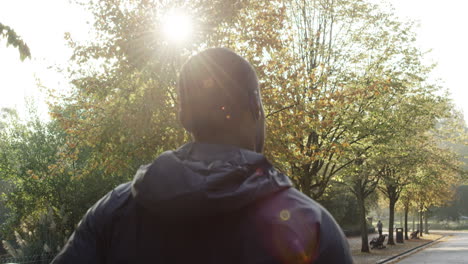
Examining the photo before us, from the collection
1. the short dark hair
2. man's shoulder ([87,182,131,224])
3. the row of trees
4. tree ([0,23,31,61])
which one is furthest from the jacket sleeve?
the row of trees

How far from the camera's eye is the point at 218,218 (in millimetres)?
1068

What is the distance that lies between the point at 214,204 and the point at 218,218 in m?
0.06

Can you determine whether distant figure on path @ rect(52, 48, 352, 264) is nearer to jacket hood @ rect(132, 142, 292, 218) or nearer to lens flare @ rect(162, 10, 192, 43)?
jacket hood @ rect(132, 142, 292, 218)

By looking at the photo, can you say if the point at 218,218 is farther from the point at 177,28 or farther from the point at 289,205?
the point at 177,28

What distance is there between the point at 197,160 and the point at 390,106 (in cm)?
1973

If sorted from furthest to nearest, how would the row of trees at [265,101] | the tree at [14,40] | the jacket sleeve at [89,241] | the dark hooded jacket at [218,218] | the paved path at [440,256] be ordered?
the paved path at [440,256] < the row of trees at [265,101] < the tree at [14,40] < the jacket sleeve at [89,241] < the dark hooded jacket at [218,218]

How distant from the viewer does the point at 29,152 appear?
2280 centimetres

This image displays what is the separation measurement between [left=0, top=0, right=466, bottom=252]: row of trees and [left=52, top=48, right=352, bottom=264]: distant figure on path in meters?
9.26

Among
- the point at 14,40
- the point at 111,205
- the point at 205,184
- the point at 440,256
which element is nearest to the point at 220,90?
the point at 205,184

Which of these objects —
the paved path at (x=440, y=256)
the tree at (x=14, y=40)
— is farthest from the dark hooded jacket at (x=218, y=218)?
the paved path at (x=440, y=256)

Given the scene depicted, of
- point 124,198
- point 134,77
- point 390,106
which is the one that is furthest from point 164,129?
point 390,106

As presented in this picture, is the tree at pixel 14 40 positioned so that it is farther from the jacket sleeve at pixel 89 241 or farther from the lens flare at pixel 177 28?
the jacket sleeve at pixel 89 241

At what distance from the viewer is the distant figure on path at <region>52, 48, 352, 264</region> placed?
1.02 metres

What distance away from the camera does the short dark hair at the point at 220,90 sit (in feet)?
3.87
